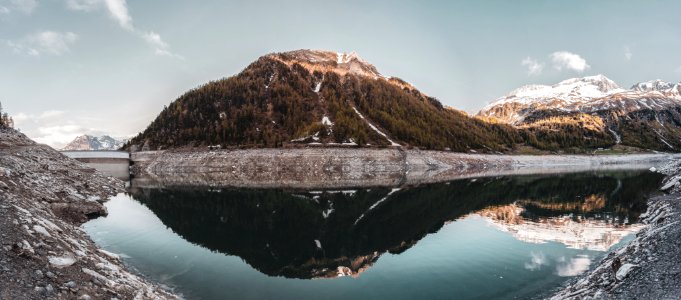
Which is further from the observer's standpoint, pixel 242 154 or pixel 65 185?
pixel 242 154

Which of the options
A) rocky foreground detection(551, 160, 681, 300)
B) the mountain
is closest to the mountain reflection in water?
rocky foreground detection(551, 160, 681, 300)

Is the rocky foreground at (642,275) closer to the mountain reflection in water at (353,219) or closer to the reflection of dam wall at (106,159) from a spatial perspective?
the mountain reflection in water at (353,219)

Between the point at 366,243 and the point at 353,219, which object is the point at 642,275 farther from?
the point at 353,219

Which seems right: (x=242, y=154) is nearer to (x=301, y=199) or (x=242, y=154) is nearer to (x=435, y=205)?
(x=301, y=199)

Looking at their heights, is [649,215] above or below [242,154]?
below

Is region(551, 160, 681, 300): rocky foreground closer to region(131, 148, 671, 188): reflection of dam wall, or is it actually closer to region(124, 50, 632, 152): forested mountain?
region(131, 148, 671, 188): reflection of dam wall

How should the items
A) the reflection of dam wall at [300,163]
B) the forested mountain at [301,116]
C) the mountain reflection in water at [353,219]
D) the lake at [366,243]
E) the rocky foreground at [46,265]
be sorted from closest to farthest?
the rocky foreground at [46,265] → the lake at [366,243] → the mountain reflection in water at [353,219] → the reflection of dam wall at [300,163] → the forested mountain at [301,116]

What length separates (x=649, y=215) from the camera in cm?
3259

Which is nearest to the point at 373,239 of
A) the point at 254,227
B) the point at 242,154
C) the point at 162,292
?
the point at 254,227

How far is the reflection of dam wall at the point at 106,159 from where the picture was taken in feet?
383

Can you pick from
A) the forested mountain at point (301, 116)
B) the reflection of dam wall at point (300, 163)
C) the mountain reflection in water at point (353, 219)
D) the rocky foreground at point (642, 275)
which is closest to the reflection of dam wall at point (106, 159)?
the reflection of dam wall at point (300, 163)

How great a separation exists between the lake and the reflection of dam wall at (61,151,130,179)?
81360mm

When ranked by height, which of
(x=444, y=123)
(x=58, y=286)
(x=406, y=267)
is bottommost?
(x=406, y=267)

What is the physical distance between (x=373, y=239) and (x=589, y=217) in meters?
20.9
